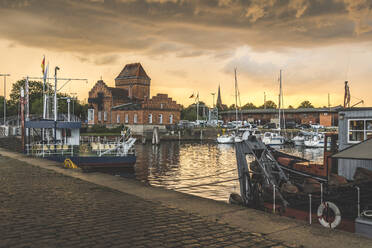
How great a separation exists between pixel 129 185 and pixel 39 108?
112 metres

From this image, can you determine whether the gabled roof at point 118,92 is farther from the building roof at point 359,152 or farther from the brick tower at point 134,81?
the building roof at point 359,152

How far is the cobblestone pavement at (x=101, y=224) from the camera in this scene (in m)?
7.95

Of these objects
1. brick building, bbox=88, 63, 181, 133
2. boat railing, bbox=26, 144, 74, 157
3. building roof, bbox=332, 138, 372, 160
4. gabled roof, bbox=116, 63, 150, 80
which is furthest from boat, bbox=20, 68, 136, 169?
gabled roof, bbox=116, 63, 150, 80

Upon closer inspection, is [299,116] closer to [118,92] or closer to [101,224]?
[118,92]

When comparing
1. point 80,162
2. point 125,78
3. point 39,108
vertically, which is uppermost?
point 125,78

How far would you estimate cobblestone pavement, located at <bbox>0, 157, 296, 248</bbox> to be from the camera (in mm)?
7949

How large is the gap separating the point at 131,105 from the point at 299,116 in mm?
56049

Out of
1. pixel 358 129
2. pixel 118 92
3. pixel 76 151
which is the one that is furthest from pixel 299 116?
pixel 358 129

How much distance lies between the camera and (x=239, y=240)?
8109mm

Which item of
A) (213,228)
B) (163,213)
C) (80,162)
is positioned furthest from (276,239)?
(80,162)

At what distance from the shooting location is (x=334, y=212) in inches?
461

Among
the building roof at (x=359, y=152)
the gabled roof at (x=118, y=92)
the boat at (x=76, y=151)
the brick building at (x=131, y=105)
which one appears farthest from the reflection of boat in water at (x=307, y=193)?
the gabled roof at (x=118, y=92)

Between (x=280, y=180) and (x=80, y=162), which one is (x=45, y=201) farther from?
(x=80, y=162)

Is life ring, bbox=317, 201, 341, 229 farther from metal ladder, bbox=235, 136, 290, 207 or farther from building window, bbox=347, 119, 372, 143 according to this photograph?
building window, bbox=347, 119, 372, 143
